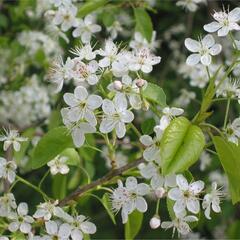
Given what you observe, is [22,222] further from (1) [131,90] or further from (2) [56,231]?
(1) [131,90]

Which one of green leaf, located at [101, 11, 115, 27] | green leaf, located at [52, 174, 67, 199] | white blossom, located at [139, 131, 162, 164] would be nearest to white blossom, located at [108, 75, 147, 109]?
white blossom, located at [139, 131, 162, 164]

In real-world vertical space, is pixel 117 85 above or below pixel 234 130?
above

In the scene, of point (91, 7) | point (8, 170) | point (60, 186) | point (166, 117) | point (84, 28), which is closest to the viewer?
point (166, 117)

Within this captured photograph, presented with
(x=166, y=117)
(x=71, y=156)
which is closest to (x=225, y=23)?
(x=166, y=117)

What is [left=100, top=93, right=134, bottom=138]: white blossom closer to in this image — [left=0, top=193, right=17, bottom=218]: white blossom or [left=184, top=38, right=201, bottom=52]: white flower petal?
[left=184, top=38, right=201, bottom=52]: white flower petal

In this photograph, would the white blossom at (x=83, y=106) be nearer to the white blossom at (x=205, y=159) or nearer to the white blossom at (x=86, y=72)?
the white blossom at (x=86, y=72)
